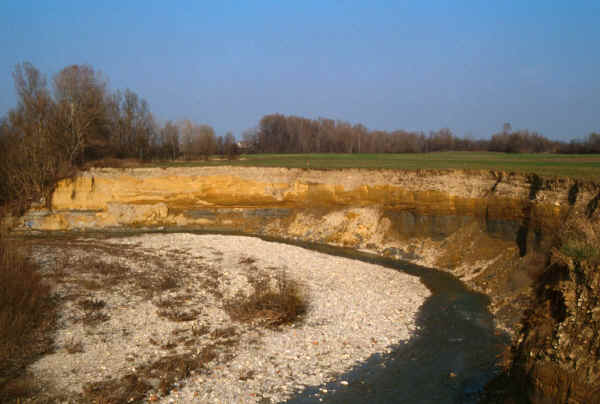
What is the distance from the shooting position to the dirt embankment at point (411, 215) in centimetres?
713

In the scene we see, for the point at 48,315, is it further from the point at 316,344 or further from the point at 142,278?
the point at 316,344

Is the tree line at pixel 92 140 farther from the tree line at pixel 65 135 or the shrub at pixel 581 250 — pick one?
the shrub at pixel 581 250

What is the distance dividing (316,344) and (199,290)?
→ 5966mm

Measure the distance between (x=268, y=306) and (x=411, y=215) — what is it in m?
13.9

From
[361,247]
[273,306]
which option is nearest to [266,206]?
[361,247]

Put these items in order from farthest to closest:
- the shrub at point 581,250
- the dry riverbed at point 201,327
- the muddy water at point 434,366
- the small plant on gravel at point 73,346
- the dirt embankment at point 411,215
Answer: the small plant on gravel at point 73,346 < the dry riverbed at point 201,327 < the muddy water at point 434,366 < the dirt embankment at point 411,215 < the shrub at point 581,250

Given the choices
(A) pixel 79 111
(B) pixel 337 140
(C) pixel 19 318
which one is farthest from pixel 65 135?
(B) pixel 337 140

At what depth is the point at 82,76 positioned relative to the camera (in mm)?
40750

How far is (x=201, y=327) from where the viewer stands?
12719 millimetres

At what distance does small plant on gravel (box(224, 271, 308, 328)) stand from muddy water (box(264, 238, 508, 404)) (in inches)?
141

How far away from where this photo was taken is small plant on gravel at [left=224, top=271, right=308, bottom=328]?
1348cm

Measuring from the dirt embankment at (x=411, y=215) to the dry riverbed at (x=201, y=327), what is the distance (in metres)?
4.05

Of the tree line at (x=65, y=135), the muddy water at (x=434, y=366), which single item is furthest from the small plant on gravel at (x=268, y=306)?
the tree line at (x=65, y=135)

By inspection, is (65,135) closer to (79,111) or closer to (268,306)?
(79,111)
